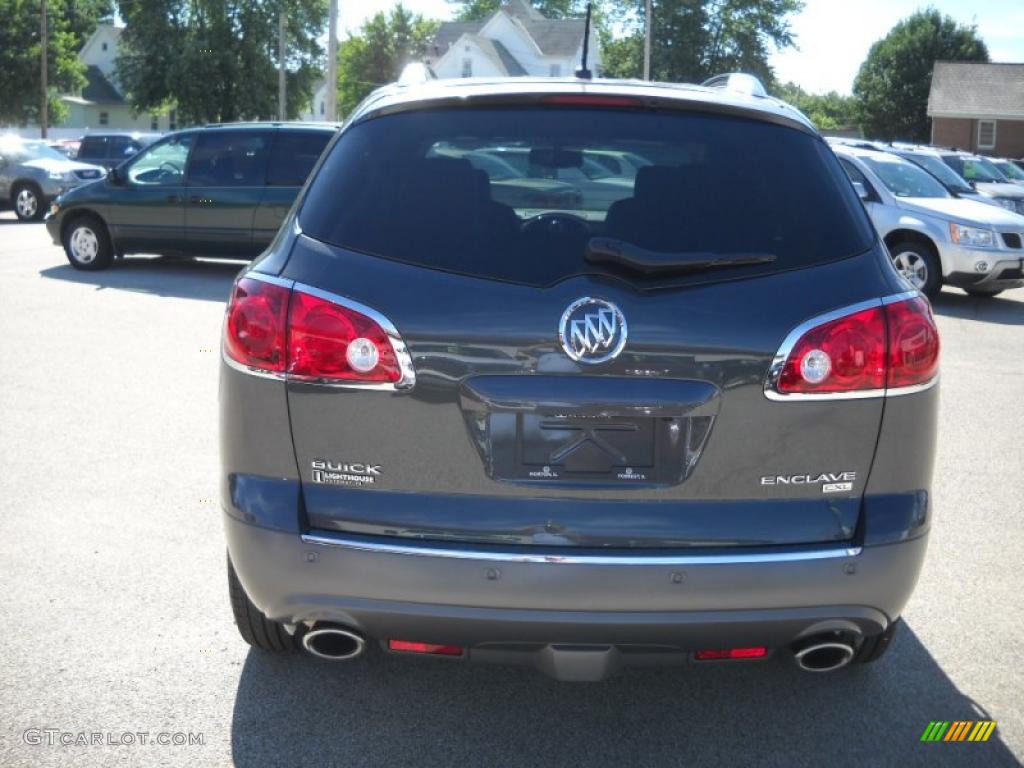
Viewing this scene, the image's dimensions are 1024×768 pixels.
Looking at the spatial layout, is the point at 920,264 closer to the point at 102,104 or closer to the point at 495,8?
the point at 102,104

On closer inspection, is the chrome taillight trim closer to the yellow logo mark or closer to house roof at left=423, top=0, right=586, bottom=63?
the yellow logo mark

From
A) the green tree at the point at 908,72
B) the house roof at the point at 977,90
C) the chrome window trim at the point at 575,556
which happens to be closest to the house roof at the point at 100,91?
the green tree at the point at 908,72

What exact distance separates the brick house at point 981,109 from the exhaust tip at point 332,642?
71767mm

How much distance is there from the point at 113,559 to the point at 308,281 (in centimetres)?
243

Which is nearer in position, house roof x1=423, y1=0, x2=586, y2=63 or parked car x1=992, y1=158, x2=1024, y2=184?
parked car x1=992, y1=158, x2=1024, y2=184

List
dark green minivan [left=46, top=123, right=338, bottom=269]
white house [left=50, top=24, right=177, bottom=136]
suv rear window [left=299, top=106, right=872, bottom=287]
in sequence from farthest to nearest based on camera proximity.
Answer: white house [left=50, top=24, right=177, bottom=136] → dark green minivan [left=46, top=123, right=338, bottom=269] → suv rear window [left=299, top=106, right=872, bottom=287]

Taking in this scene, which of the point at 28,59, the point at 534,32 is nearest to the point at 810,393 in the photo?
the point at 28,59

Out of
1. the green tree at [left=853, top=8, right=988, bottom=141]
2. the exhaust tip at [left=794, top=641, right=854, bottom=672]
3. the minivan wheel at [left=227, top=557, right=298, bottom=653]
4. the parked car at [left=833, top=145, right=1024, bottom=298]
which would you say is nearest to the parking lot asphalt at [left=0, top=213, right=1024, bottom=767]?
the minivan wheel at [left=227, top=557, right=298, bottom=653]

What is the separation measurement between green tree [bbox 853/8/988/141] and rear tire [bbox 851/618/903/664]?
251 ft

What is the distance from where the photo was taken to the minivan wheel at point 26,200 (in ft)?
81.0

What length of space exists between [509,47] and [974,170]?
212 feet

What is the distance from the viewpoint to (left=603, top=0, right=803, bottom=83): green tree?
73438mm

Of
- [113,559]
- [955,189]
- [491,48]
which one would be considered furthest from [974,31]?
[113,559]

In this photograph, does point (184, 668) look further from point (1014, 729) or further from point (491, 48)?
point (491, 48)
